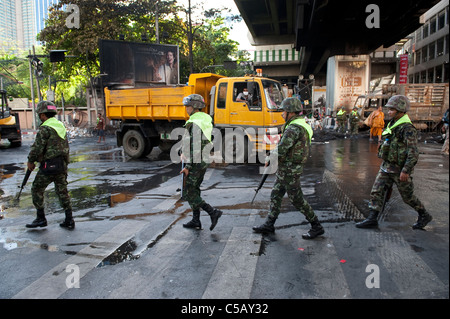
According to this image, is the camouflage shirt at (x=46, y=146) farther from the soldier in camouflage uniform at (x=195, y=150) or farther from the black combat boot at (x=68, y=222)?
the soldier in camouflage uniform at (x=195, y=150)

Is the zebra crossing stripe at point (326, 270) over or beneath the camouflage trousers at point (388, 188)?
beneath

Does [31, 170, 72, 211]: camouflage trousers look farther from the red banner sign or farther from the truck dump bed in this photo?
the red banner sign

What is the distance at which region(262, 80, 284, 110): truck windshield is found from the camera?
31.6 feet

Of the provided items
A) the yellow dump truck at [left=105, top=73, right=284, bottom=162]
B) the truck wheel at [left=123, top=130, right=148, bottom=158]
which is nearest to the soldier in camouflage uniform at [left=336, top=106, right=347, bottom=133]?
the yellow dump truck at [left=105, top=73, right=284, bottom=162]

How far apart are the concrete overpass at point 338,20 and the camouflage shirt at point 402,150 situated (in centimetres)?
1189

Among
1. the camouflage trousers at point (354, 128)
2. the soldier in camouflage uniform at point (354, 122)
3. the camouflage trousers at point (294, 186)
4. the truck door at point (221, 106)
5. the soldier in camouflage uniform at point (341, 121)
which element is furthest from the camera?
the soldier in camouflage uniform at point (341, 121)

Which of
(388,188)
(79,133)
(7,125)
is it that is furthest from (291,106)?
(79,133)

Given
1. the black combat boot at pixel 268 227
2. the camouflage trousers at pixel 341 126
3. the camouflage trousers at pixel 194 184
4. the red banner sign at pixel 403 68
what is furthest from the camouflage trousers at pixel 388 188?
the red banner sign at pixel 403 68

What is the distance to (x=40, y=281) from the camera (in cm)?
345

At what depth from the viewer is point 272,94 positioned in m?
9.85

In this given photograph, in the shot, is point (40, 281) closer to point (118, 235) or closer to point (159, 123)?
point (118, 235)

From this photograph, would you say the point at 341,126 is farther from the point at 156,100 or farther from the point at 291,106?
the point at 291,106

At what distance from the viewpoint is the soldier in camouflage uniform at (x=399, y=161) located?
4367 mm
